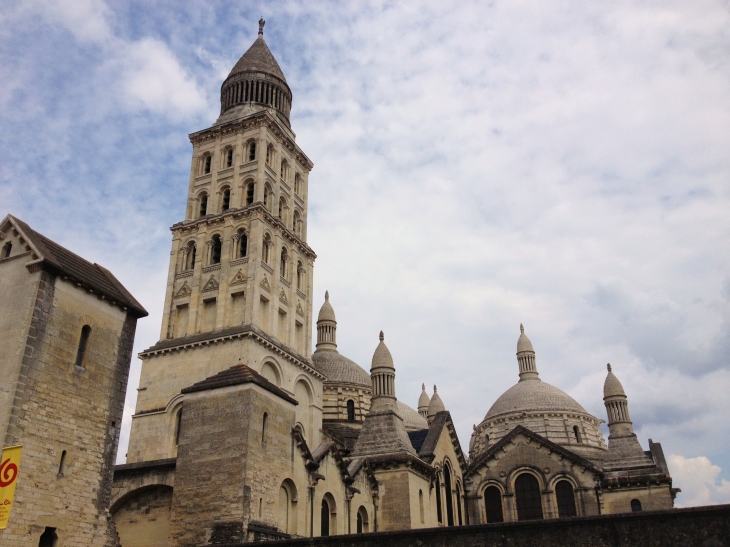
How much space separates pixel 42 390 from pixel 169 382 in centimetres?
1655

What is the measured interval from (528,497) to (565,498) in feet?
6.85

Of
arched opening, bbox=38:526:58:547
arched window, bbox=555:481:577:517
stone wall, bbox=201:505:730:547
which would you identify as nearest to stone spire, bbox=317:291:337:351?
arched window, bbox=555:481:577:517

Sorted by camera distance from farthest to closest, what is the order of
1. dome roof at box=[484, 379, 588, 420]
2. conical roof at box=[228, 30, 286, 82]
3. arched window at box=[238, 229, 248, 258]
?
1. dome roof at box=[484, 379, 588, 420]
2. conical roof at box=[228, 30, 286, 82]
3. arched window at box=[238, 229, 248, 258]

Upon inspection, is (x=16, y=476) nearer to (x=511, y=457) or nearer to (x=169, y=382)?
(x=169, y=382)

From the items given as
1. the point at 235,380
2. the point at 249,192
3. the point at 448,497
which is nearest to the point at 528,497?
the point at 448,497

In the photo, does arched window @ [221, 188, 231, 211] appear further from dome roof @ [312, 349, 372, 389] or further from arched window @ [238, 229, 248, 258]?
dome roof @ [312, 349, 372, 389]

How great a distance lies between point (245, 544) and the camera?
1788cm

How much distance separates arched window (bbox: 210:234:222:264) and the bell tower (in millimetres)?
69

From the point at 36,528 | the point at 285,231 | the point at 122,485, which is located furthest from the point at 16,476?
the point at 285,231

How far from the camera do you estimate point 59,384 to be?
19.3m

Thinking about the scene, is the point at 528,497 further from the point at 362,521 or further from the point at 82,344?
the point at 82,344

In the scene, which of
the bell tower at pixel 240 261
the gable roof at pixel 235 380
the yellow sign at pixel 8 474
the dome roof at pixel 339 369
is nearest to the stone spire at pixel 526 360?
the dome roof at pixel 339 369

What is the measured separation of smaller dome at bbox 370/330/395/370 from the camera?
118ft

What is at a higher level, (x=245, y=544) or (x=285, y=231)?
(x=285, y=231)
